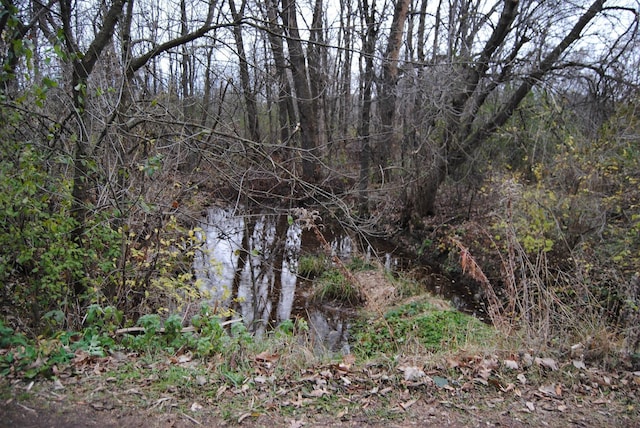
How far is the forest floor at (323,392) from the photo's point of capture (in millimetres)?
2871

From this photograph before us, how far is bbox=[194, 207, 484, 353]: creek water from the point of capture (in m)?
6.65

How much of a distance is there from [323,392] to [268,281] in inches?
230

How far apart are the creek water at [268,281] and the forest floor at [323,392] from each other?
5.69 ft

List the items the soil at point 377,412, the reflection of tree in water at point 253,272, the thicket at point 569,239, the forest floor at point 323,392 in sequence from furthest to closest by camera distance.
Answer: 1. the reflection of tree in water at point 253,272
2. the thicket at point 569,239
3. the forest floor at point 323,392
4. the soil at point 377,412

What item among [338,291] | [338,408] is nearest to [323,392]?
[338,408]

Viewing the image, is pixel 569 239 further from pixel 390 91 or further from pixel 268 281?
pixel 268 281

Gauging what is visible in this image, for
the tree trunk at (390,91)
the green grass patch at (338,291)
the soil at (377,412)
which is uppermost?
the tree trunk at (390,91)

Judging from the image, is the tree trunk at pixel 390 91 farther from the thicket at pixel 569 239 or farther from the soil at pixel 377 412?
the soil at pixel 377 412

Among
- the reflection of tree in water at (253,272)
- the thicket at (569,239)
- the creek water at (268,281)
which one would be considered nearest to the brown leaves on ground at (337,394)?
the thicket at (569,239)

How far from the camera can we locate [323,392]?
3383 millimetres

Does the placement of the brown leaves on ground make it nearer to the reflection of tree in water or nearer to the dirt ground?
the dirt ground

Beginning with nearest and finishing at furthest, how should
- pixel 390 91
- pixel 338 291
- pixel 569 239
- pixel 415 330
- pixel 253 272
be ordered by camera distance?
pixel 415 330
pixel 253 272
pixel 569 239
pixel 338 291
pixel 390 91

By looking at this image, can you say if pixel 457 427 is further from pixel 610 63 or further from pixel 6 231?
pixel 610 63

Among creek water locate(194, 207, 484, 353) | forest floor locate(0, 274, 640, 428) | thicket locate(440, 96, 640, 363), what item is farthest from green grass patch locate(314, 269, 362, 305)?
forest floor locate(0, 274, 640, 428)
